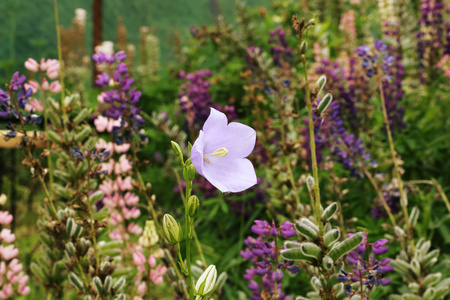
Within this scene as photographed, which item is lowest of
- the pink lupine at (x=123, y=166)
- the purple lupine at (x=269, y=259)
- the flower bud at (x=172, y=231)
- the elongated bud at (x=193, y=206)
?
the purple lupine at (x=269, y=259)

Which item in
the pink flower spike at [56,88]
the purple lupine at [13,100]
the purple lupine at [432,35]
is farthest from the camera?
the purple lupine at [432,35]

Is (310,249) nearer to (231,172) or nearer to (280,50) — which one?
(231,172)

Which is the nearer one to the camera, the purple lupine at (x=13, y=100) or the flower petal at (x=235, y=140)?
the flower petal at (x=235, y=140)

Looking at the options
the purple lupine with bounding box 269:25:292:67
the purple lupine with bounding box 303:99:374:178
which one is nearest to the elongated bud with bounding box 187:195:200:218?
the purple lupine with bounding box 303:99:374:178

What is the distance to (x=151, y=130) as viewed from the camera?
2533mm

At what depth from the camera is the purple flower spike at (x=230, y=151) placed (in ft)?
1.92

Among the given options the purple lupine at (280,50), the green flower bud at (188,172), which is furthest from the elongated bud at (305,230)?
the purple lupine at (280,50)

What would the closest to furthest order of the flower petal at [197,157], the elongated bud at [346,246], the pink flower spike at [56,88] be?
1. the flower petal at [197,157]
2. the elongated bud at [346,246]
3. the pink flower spike at [56,88]

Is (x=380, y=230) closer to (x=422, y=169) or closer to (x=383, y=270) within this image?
(x=422, y=169)

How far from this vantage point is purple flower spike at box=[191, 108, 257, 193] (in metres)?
0.58

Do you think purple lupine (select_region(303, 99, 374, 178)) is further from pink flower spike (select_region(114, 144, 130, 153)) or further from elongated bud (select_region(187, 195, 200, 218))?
elongated bud (select_region(187, 195, 200, 218))

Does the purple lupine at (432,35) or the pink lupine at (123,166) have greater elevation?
the purple lupine at (432,35)

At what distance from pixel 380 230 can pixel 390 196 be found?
0.25m

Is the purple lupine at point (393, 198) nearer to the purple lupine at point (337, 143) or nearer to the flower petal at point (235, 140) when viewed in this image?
the purple lupine at point (337, 143)
